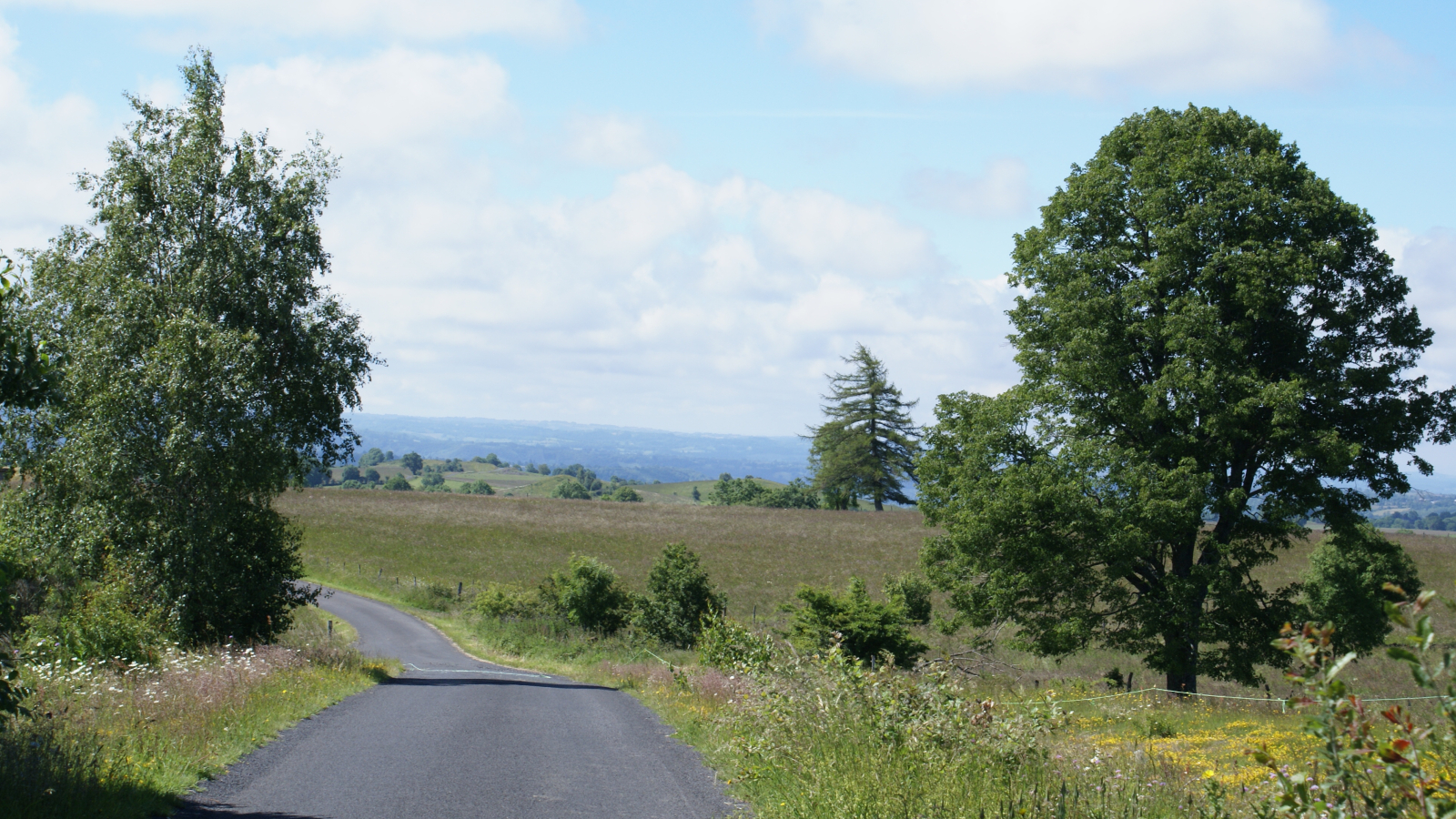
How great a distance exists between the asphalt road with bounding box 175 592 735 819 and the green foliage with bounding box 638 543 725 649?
1397 cm

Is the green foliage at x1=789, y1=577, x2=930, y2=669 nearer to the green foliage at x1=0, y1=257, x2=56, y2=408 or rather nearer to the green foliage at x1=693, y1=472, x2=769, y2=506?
the green foliage at x1=0, y1=257, x2=56, y2=408

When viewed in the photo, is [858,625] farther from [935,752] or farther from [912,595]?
[935,752]

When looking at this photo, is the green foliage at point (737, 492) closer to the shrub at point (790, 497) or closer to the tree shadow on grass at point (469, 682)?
the shrub at point (790, 497)

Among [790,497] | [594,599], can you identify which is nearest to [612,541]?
[594,599]

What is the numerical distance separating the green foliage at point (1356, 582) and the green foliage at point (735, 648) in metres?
8.26

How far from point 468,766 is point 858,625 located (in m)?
14.7

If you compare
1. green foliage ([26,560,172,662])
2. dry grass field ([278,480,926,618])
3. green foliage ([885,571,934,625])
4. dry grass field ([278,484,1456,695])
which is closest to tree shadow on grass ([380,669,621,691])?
green foliage ([26,560,172,662])

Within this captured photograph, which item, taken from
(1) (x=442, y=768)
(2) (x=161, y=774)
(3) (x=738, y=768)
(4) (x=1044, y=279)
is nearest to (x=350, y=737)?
(1) (x=442, y=768)

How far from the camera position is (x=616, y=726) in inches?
541

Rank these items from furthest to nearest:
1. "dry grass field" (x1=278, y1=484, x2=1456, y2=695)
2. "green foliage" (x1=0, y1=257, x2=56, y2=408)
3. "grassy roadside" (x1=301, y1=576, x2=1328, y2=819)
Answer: "dry grass field" (x1=278, y1=484, x2=1456, y2=695) < "grassy roadside" (x1=301, y1=576, x2=1328, y2=819) < "green foliage" (x1=0, y1=257, x2=56, y2=408)

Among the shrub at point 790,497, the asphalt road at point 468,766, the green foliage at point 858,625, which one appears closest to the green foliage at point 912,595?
the green foliage at point 858,625

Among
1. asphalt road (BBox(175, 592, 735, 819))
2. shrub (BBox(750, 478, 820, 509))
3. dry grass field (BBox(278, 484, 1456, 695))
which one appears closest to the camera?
asphalt road (BBox(175, 592, 735, 819))

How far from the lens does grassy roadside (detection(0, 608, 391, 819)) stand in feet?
22.5

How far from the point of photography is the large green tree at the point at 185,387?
19641 mm
